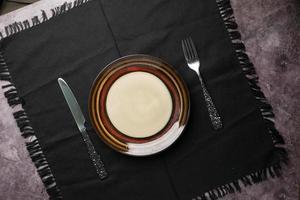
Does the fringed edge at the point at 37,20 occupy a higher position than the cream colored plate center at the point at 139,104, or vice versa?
the fringed edge at the point at 37,20

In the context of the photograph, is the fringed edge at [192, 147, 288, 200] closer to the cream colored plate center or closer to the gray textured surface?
the gray textured surface

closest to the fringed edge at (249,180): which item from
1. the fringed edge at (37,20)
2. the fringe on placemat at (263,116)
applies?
the fringe on placemat at (263,116)

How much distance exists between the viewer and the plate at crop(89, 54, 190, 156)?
0.83m

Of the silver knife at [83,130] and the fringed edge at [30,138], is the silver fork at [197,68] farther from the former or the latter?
the fringed edge at [30,138]

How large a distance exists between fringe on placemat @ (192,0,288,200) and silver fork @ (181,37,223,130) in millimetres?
94

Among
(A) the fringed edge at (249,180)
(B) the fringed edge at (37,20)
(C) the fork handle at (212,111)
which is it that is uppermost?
(B) the fringed edge at (37,20)

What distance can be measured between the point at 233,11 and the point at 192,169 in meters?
0.36

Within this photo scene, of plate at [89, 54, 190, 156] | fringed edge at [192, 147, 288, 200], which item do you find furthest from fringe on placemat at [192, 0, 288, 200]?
plate at [89, 54, 190, 156]

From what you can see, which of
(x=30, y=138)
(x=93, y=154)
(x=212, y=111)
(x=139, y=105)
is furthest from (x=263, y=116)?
(x=30, y=138)

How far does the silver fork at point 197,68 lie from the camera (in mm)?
858

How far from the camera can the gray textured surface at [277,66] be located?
0.88 m

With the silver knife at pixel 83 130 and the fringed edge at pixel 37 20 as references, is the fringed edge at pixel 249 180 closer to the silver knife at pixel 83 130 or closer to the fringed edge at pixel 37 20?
the silver knife at pixel 83 130

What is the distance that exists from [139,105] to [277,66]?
1.06 ft

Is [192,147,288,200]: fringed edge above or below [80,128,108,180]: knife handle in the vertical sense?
below
